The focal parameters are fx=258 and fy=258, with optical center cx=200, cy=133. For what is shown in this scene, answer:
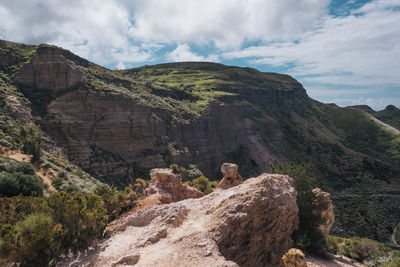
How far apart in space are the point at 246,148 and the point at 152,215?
209ft

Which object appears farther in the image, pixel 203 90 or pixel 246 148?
pixel 203 90

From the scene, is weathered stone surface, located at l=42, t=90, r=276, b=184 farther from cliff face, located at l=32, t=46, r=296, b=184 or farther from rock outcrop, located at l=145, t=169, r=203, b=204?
rock outcrop, located at l=145, t=169, r=203, b=204

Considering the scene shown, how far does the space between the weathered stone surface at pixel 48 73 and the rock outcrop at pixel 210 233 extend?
129 ft

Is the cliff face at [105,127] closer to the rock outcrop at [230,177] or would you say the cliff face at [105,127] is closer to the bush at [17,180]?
the bush at [17,180]

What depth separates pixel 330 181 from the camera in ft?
220

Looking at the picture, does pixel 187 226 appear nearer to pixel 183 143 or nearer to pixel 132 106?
pixel 132 106

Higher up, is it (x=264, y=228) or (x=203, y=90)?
(x=203, y=90)

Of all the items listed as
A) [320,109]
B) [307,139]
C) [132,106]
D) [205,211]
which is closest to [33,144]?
[132,106]

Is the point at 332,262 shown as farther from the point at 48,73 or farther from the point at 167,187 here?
the point at 48,73

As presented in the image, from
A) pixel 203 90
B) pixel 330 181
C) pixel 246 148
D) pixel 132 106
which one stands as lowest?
pixel 330 181

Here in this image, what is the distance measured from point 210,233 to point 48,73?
46.2m

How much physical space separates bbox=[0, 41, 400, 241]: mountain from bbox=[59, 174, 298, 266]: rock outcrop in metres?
21.3

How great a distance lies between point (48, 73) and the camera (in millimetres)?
45469

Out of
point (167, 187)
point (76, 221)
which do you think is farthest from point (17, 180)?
point (76, 221)
